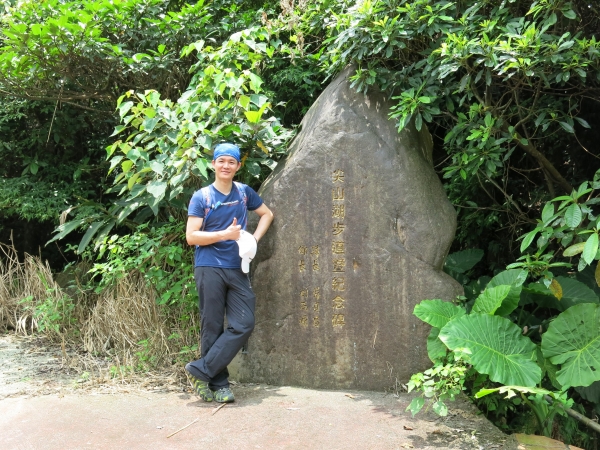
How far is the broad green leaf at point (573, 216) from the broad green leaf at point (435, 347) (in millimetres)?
1038

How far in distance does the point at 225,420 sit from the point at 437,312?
58.3 inches

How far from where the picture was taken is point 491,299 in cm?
394

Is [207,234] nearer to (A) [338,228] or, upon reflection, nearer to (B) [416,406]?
(A) [338,228]

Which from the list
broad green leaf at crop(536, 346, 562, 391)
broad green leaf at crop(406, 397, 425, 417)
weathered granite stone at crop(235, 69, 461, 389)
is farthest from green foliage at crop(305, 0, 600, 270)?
broad green leaf at crop(406, 397, 425, 417)

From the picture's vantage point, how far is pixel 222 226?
13.1 ft

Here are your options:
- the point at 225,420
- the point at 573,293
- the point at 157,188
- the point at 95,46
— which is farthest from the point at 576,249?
the point at 95,46

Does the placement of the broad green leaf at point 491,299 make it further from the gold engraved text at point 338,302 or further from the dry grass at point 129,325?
the dry grass at point 129,325

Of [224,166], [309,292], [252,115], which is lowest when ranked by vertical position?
[309,292]

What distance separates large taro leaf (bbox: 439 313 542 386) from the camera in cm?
360

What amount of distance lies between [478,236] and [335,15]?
2610 millimetres

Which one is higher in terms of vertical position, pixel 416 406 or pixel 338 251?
pixel 338 251

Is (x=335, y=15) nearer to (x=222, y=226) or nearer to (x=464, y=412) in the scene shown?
(x=222, y=226)

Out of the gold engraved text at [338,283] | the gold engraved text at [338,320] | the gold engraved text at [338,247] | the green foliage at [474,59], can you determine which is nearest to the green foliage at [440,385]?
the gold engraved text at [338,320]

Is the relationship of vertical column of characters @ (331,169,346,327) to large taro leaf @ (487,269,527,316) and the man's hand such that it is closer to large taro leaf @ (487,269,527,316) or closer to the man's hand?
the man's hand
